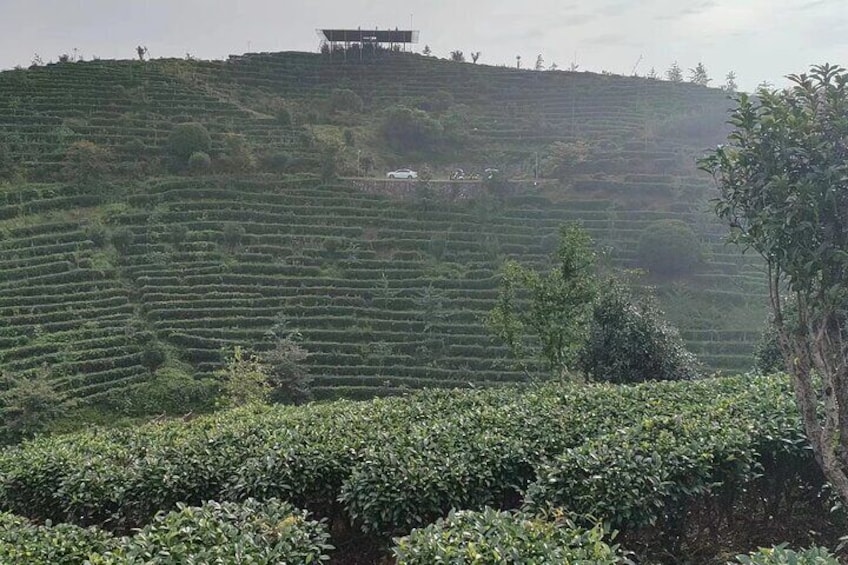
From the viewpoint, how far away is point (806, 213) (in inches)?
134

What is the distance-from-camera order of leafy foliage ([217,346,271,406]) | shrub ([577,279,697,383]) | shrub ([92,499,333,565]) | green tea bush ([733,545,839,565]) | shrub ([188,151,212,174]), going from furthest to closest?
shrub ([188,151,212,174]) < leafy foliage ([217,346,271,406]) < shrub ([577,279,697,383]) < shrub ([92,499,333,565]) < green tea bush ([733,545,839,565])

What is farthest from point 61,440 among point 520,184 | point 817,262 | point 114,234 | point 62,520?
point 520,184

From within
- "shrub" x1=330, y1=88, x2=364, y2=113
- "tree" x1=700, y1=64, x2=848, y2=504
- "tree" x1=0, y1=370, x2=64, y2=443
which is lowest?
"tree" x1=0, y1=370, x2=64, y2=443

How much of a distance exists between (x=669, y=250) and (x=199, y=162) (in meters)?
22.3

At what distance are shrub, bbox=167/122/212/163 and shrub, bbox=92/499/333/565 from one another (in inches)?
1156

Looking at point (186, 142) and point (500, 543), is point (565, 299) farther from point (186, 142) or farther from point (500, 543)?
point (186, 142)

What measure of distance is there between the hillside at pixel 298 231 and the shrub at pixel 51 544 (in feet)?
48.1

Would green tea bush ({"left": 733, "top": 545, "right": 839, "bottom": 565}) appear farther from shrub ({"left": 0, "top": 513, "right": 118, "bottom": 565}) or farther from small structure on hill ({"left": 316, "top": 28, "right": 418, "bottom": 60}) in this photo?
small structure on hill ({"left": 316, "top": 28, "right": 418, "bottom": 60})

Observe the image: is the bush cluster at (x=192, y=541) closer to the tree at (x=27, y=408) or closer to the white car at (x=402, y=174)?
the tree at (x=27, y=408)

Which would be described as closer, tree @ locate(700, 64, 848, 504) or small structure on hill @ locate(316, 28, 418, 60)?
tree @ locate(700, 64, 848, 504)

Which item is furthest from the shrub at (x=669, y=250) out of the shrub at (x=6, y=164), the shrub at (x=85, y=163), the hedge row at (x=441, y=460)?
the shrub at (x=6, y=164)

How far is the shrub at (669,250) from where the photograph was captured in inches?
903

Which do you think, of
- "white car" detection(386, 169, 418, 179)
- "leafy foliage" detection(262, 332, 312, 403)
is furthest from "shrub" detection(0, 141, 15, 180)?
"leafy foliage" detection(262, 332, 312, 403)

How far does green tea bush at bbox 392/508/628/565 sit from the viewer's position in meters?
2.70
